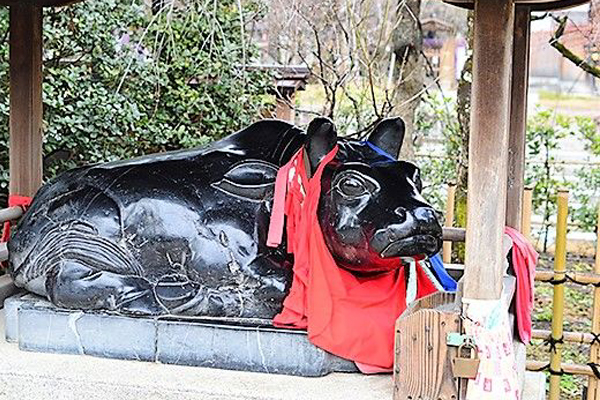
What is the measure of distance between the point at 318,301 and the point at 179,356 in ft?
1.70

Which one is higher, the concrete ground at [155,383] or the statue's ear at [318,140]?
the statue's ear at [318,140]

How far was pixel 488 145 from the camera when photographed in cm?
226

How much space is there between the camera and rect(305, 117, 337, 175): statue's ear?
269 cm

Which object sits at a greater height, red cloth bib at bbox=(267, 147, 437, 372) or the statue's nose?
the statue's nose

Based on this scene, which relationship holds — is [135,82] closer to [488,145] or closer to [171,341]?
[171,341]

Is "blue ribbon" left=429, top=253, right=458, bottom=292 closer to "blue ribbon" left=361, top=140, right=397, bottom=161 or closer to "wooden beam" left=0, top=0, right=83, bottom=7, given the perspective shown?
"blue ribbon" left=361, top=140, right=397, bottom=161

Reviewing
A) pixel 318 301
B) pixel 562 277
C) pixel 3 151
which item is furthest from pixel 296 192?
pixel 3 151

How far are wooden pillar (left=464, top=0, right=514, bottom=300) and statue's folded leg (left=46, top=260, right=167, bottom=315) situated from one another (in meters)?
1.10

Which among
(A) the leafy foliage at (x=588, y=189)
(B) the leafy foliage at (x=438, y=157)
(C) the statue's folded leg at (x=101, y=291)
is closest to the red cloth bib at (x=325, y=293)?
(C) the statue's folded leg at (x=101, y=291)

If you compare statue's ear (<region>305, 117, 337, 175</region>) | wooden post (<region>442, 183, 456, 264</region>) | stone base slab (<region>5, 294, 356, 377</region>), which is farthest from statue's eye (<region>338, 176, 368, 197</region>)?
wooden post (<region>442, 183, 456, 264</region>)

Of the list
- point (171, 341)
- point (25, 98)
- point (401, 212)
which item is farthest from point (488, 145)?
point (25, 98)

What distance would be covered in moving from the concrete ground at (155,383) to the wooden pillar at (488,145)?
51 cm

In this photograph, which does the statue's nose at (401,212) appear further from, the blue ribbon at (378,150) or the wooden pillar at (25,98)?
the wooden pillar at (25,98)

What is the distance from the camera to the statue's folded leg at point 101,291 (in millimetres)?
2809
